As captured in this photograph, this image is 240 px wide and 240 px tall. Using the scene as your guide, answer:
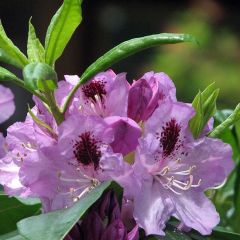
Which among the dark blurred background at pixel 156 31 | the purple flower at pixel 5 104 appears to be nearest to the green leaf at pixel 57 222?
the purple flower at pixel 5 104

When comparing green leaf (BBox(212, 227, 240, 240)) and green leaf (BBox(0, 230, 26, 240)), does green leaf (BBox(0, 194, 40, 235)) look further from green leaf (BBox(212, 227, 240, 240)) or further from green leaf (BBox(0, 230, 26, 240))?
green leaf (BBox(212, 227, 240, 240))

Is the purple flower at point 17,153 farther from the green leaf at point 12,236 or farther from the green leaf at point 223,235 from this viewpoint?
the green leaf at point 223,235

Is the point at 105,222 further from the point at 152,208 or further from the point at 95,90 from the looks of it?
the point at 95,90

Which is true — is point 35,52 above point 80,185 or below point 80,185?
above

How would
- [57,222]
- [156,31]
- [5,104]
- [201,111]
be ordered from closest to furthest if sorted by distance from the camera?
1. [57,222]
2. [201,111]
3. [5,104]
4. [156,31]

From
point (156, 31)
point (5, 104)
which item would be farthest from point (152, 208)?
point (156, 31)

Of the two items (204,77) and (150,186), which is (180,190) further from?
(204,77)
